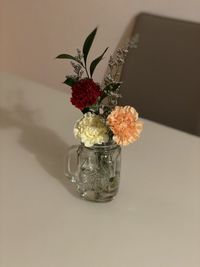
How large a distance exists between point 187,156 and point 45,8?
4.01 feet

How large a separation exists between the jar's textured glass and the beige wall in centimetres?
103

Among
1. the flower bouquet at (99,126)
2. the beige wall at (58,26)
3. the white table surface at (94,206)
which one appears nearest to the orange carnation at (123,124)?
the flower bouquet at (99,126)

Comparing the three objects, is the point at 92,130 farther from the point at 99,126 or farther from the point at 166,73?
the point at 166,73

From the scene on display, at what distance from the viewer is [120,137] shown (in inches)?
39.2

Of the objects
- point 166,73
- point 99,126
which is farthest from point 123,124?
point 166,73

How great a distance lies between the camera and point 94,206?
1.11 metres

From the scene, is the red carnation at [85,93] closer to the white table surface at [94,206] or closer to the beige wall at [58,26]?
the white table surface at [94,206]

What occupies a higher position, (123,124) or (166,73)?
(123,124)

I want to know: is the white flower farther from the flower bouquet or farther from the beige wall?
the beige wall

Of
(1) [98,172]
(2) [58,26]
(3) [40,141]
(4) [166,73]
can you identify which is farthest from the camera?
(2) [58,26]

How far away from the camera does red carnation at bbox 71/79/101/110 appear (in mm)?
982

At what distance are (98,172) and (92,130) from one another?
106mm

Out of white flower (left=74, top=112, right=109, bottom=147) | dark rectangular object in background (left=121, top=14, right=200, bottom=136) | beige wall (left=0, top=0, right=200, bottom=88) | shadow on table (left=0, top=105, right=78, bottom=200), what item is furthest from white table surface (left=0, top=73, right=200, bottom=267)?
beige wall (left=0, top=0, right=200, bottom=88)

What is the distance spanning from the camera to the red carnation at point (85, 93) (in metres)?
0.98
